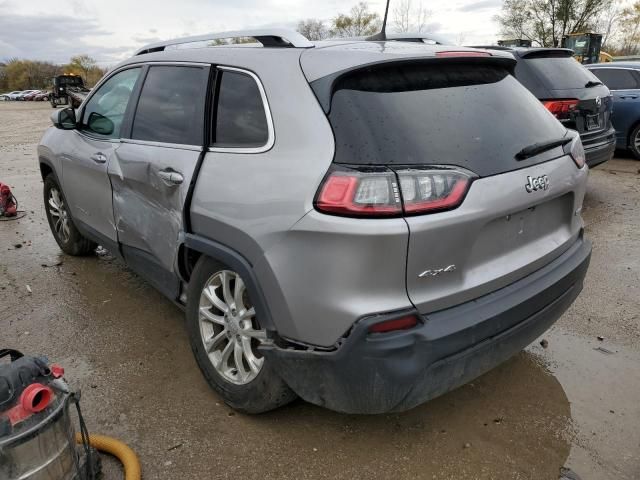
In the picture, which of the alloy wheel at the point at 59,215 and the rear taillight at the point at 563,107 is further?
the rear taillight at the point at 563,107

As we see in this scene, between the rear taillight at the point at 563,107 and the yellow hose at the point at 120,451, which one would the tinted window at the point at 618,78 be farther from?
the yellow hose at the point at 120,451

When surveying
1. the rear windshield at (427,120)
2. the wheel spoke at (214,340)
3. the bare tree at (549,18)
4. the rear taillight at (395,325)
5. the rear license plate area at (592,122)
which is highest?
the bare tree at (549,18)

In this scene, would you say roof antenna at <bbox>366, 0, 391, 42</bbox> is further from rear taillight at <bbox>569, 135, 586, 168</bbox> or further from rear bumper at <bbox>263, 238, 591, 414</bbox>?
rear bumper at <bbox>263, 238, 591, 414</bbox>

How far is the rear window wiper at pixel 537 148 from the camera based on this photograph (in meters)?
2.34

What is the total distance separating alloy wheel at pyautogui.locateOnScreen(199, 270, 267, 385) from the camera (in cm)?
249

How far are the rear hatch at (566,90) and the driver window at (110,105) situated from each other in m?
4.73

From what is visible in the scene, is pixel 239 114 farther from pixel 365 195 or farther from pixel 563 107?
pixel 563 107

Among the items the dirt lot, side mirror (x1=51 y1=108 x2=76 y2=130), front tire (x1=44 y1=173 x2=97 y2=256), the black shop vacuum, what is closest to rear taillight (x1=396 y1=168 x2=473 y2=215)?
the dirt lot

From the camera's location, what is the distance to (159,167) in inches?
115

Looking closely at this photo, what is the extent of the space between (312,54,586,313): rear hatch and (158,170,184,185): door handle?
94cm

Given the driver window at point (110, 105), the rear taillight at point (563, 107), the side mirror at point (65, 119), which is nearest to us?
the driver window at point (110, 105)

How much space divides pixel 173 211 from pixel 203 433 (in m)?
1.13

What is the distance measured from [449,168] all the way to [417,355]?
72 centimetres

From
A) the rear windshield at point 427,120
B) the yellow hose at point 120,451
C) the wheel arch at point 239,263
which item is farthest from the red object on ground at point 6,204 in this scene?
the rear windshield at point 427,120
